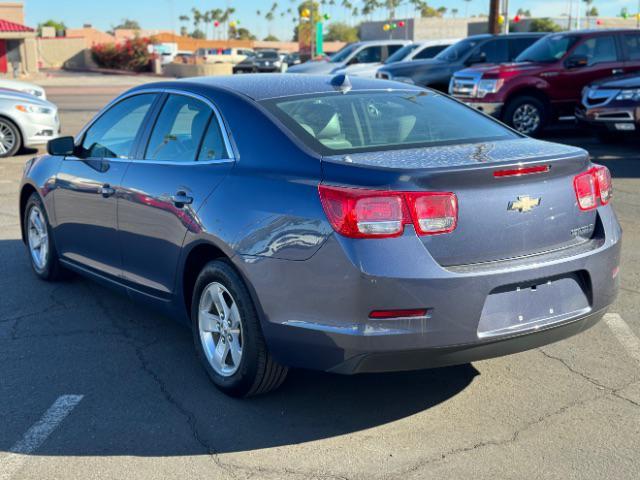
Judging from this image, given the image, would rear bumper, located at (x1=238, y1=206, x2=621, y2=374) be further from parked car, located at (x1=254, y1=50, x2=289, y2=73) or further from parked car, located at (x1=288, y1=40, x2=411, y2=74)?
parked car, located at (x1=254, y1=50, x2=289, y2=73)

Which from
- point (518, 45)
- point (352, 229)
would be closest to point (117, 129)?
point (352, 229)

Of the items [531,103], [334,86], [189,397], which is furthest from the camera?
[531,103]

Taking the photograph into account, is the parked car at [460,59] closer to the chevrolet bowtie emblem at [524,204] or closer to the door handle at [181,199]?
the door handle at [181,199]

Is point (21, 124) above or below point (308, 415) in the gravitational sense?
above

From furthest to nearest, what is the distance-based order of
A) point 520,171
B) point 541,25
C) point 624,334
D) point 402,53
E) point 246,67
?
point 541,25 → point 246,67 → point 402,53 → point 624,334 → point 520,171

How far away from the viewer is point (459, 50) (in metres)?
20.1

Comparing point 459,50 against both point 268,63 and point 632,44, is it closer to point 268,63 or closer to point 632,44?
point 632,44

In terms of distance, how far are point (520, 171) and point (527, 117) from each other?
41.7 feet

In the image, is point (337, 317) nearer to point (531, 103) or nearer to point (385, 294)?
point (385, 294)

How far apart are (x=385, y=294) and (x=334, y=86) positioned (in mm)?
1823

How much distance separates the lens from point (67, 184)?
20.4 feet

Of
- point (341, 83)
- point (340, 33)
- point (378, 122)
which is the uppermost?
point (341, 83)

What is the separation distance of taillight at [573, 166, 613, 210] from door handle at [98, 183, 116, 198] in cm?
286

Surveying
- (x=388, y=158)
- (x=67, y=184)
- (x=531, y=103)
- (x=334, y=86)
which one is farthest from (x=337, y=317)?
(x=531, y=103)
